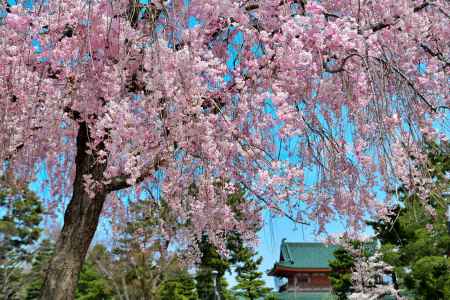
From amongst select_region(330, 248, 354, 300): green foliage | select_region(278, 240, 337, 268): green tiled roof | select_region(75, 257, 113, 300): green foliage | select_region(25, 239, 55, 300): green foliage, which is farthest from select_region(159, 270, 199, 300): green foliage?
select_region(278, 240, 337, 268): green tiled roof

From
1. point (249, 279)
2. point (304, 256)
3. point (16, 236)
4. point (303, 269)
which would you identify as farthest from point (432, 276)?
point (304, 256)

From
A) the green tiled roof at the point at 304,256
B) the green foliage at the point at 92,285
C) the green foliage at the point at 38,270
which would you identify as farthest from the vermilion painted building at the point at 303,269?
the green foliage at the point at 38,270

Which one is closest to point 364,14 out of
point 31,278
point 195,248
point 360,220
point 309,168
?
point 309,168

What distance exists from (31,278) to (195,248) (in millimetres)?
9457

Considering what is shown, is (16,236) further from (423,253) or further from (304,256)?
(304,256)

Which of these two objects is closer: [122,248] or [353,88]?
[353,88]

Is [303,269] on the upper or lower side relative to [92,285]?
upper

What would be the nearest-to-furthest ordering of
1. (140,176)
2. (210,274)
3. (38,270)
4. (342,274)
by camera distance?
(140,176)
(38,270)
(342,274)
(210,274)

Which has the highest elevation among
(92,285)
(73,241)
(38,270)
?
(38,270)

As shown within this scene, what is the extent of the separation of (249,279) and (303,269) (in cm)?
789

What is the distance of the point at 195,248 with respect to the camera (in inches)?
235

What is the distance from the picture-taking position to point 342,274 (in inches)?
622

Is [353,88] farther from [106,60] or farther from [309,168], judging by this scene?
[106,60]

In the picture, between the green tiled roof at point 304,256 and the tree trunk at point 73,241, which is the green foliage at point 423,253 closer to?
the tree trunk at point 73,241
